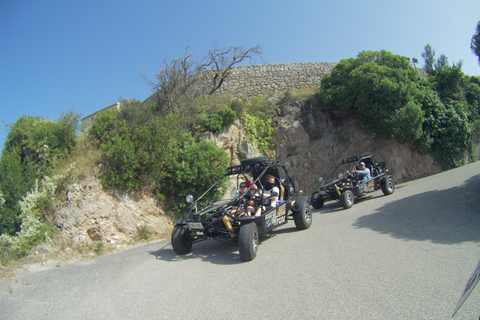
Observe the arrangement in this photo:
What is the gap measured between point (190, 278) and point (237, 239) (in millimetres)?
1429

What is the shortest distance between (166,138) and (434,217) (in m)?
8.50

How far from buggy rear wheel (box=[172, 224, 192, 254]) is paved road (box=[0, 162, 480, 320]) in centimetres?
33

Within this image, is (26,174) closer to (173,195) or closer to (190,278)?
(173,195)

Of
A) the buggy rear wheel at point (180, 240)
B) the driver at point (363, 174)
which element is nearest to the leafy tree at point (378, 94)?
the driver at point (363, 174)

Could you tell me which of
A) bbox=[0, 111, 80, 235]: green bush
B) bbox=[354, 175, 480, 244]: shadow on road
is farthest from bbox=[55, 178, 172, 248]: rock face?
bbox=[354, 175, 480, 244]: shadow on road

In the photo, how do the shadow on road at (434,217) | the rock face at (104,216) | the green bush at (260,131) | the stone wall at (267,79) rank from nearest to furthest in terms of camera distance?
1. the shadow on road at (434,217)
2. the rock face at (104,216)
3. the green bush at (260,131)
4. the stone wall at (267,79)

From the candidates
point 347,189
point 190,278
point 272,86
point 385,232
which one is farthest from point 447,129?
point 190,278

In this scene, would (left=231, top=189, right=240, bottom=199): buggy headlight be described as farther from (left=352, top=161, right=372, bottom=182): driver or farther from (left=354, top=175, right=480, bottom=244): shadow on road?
(left=352, top=161, right=372, bottom=182): driver

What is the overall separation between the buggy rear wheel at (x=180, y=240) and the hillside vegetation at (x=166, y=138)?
134 inches

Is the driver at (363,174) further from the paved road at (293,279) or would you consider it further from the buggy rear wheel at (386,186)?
the paved road at (293,279)

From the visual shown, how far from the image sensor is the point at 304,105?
17.9 m

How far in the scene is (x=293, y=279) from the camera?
494cm

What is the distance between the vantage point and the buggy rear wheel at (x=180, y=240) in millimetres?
7030

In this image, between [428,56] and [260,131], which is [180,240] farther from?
[428,56]
